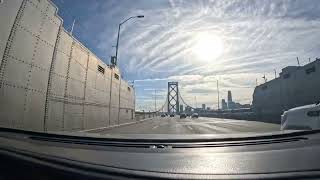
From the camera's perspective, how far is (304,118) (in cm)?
1104

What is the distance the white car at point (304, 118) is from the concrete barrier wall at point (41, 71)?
906 centimetres

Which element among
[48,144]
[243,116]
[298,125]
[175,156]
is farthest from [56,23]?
[243,116]

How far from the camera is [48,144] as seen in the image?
487 centimetres

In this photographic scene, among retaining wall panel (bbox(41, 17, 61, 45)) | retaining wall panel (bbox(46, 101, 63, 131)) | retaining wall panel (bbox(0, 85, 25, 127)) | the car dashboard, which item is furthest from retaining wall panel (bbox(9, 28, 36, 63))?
the car dashboard

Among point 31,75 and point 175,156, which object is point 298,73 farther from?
point 175,156

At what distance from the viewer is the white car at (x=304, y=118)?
10.5 meters

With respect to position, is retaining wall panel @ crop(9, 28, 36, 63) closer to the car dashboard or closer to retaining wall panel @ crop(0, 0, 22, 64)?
retaining wall panel @ crop(0, 0, 22, 64)

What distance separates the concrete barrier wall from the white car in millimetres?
9062

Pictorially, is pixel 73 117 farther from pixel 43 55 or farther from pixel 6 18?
pixel 6 18

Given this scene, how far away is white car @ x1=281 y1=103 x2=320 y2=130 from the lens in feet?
34.6

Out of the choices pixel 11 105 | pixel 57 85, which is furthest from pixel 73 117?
pixel 11 105

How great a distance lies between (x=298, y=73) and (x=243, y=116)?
99.1ft

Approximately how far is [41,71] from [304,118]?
399 inches

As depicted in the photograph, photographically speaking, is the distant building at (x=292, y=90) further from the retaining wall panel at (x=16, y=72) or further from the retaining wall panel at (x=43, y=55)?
the retaining wall panel at (x=16, y=72)
